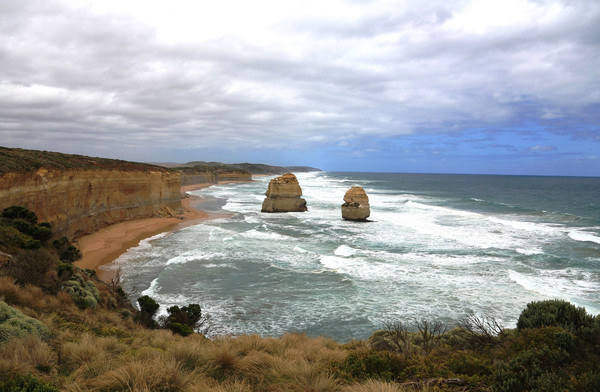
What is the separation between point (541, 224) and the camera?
121 feet

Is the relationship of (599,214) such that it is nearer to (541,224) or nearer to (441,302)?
(541,224)

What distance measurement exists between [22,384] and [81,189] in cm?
2708

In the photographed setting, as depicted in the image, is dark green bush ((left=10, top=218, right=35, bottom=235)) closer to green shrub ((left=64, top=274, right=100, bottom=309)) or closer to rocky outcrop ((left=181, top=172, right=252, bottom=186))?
green shrub ((left=64, top=274, right=100, bottom=309))

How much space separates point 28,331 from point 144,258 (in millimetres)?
15923

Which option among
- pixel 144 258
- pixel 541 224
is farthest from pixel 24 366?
pixel 541 224

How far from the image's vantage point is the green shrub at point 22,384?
13.6 feet

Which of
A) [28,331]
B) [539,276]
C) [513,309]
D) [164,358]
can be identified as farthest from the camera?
[539,276]

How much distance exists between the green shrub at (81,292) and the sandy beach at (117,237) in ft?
18.9

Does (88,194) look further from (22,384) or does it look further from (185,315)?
(22,384)

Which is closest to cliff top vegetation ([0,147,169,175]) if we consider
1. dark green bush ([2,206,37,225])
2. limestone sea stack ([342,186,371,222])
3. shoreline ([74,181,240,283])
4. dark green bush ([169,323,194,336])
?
dark green bush ([2,206,37,225])

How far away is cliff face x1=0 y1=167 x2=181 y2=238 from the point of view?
68.6ft

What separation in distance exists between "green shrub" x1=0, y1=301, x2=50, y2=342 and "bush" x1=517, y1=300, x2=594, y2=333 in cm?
932

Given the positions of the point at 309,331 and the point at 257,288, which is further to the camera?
the point at 257,288

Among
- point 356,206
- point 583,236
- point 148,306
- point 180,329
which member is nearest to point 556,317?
point 180,329
